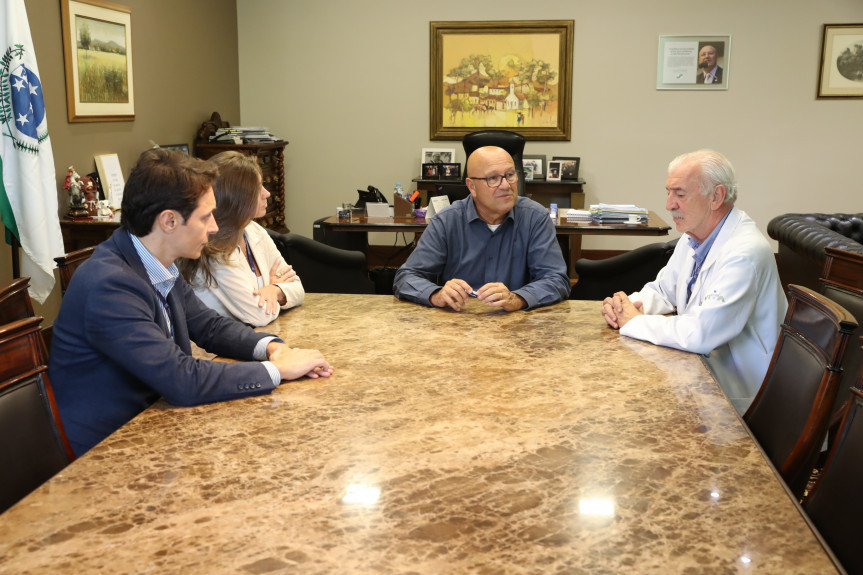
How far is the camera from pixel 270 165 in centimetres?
722

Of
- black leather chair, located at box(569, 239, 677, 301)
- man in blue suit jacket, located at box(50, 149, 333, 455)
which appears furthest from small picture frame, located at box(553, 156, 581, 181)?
man in blue suit jacket, located at box(50, 149, 333, 455)

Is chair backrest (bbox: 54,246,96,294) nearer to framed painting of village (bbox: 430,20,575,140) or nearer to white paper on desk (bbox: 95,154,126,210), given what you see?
white paper on desk (bbox: 95,154,126,210)

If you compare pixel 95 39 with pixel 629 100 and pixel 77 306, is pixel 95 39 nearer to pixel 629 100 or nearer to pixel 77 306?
pixel 77 306

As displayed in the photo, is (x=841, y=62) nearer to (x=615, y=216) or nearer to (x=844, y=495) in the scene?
(x=615, y=216)

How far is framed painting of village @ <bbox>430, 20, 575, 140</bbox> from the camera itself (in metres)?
7.38

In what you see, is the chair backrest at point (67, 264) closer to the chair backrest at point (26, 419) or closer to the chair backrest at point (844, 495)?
the chair backrest at point (26, 419)

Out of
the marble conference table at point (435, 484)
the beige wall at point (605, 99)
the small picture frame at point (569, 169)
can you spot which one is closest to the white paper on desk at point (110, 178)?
the beige wall at point (605, 99)

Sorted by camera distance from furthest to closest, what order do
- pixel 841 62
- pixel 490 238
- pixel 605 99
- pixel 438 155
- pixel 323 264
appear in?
pixel 438 155 < pixel 605 99 < pixel 841 62 < pixel 323 264 < pixel 490 238

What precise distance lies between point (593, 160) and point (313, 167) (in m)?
2.65

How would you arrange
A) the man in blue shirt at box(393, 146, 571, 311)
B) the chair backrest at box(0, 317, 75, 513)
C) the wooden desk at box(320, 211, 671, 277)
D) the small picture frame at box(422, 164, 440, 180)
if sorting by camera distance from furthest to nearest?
the small picture frame at box(422, 164, 440, 180) < the wooden desk at box(320, 211, 671, 277) < the man in blue shirt at box(393, 146, 571, 311) < the chair backrest at box(0, 317, 75, 513)

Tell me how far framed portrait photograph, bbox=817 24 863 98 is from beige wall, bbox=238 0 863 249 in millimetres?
73

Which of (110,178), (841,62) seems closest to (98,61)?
(110,178)

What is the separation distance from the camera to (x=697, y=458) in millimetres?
→ 1519

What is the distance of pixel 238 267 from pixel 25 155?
2.09 m
